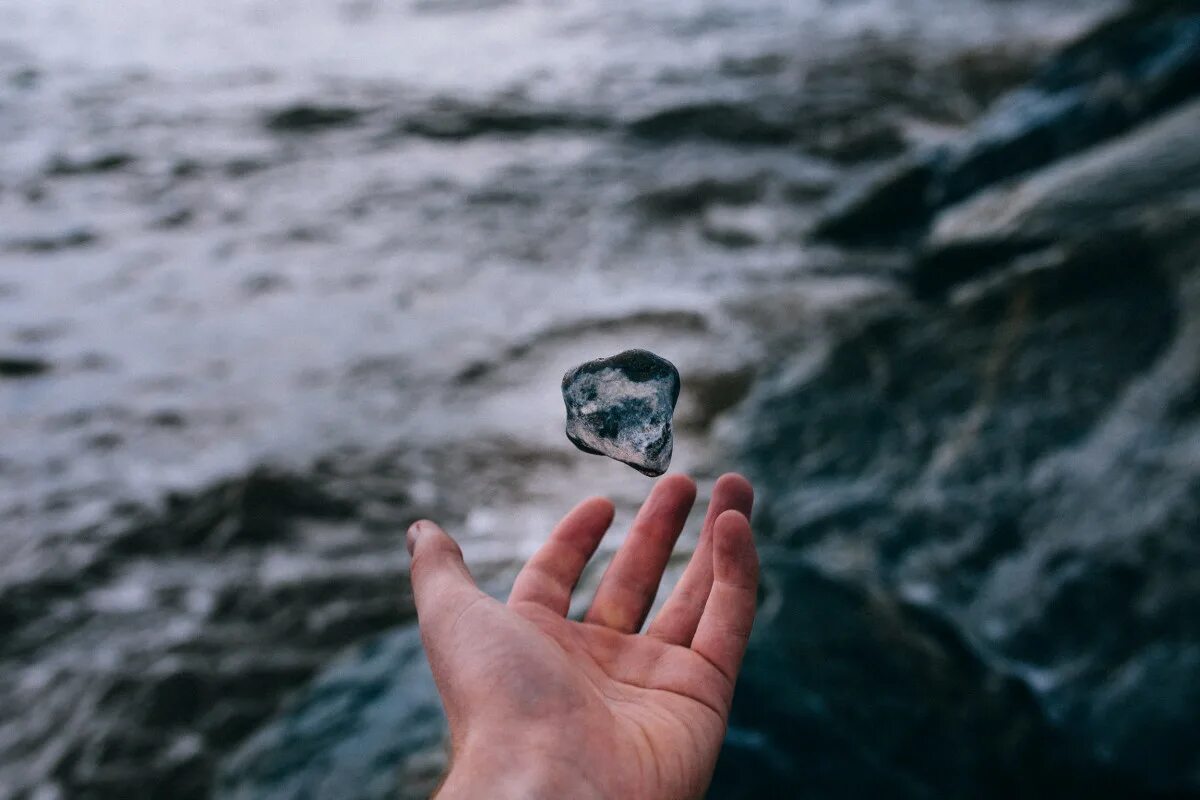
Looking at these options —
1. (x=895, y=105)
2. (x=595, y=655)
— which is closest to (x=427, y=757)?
(x=595, y=655)

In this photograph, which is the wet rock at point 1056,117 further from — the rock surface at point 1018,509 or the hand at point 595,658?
the hand at point 595,658

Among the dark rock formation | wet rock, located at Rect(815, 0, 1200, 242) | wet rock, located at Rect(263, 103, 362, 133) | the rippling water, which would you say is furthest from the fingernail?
wet rock, located at Rect(263, 103, 362, 133)

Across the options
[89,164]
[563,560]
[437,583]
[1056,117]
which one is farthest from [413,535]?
[89,164]

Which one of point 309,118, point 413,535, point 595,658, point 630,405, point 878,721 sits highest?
point 630,405

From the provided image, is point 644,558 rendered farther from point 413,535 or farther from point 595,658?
point 413,535

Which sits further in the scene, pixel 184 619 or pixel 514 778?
pixel 184 619

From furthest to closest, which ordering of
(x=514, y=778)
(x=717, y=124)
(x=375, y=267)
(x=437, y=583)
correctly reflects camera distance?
(x=717, y=124) < (x=375, y=267) < (x=437, y=583) < (x=514, y=778)

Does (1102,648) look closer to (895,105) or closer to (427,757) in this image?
(427,757)

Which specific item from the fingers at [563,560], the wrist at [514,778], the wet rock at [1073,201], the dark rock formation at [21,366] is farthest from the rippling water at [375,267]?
the wrist at [514,778]
